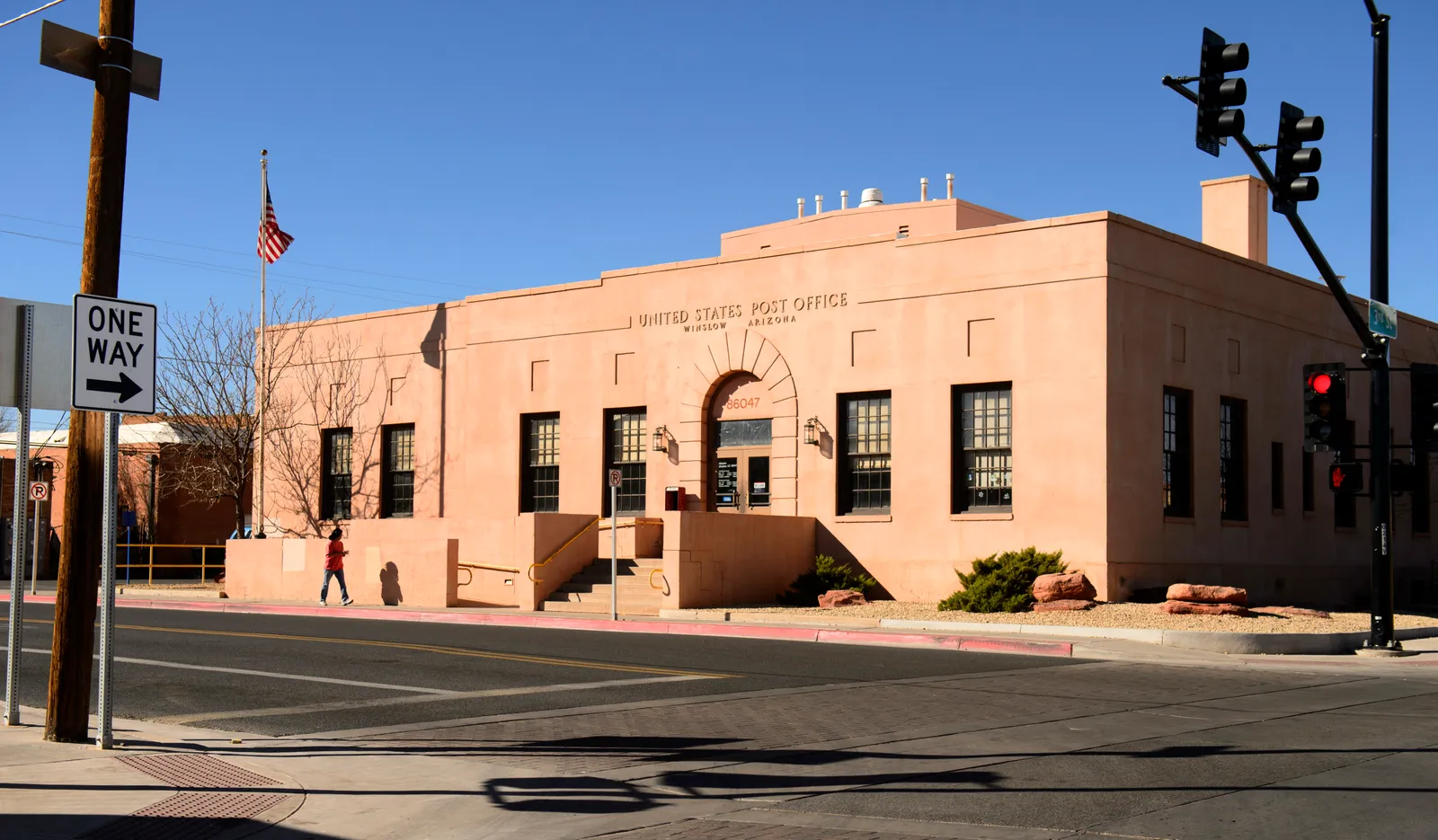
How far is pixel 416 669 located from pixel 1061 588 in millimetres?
12465

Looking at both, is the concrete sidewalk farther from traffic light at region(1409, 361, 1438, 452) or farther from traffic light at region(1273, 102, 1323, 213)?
traffic light at region(1273, 102, 1323, 213)

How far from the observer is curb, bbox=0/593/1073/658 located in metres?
20.4

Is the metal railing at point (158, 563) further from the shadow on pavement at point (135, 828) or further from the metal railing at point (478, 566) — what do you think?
the shadow on pavement at point (135, 828)

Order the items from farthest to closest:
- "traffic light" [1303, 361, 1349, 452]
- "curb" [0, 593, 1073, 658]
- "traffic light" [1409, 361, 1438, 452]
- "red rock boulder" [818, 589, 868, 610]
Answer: "red rock boulder" [818, 589, 868, 610] → "curb" [0, 593, 1073, 658] → "traffic light" [1303, 361, 1349, 452] → "traffic light" [1409, 361, 1438, 452]

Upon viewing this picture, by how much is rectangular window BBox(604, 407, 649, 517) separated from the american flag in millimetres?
10675

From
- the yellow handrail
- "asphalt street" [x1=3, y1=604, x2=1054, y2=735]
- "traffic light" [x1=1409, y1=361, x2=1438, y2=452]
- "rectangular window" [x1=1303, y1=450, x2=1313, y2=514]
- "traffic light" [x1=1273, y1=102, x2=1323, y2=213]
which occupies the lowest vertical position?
"asphalt street" [x1=3, y1=604, x2=1054, y2=735]

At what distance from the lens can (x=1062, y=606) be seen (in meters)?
24.1

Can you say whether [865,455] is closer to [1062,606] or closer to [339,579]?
[1062,606]

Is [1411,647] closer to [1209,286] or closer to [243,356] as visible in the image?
[1209,286]

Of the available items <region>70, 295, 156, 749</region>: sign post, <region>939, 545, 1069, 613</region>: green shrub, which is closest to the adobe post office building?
<region>939, 545, 1069, 613</region>: green shrub

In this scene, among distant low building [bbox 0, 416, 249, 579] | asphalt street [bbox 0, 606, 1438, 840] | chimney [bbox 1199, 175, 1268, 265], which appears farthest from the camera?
distant low building [bbox 0, 416, 249, 579]

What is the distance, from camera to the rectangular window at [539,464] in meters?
33.5

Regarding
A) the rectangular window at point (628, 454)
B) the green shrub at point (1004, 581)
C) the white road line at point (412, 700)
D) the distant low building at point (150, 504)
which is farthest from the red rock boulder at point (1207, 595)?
the distant low building at point (150, 504)

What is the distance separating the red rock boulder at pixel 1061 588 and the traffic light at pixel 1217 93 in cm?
1252
